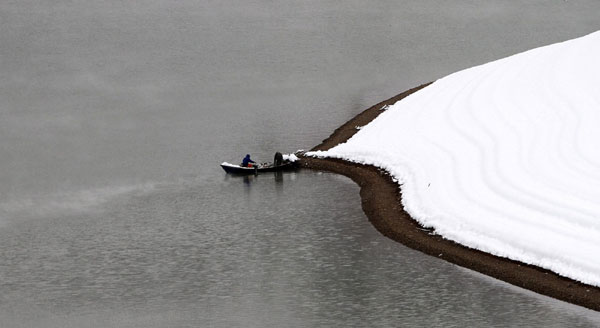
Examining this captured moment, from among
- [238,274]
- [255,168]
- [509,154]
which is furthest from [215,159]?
[238,274]

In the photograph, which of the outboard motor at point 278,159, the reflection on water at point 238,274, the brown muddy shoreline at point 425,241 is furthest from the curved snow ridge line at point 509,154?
the outboard motor at point 278,159

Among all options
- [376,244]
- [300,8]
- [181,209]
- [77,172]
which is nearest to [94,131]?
[77,172]

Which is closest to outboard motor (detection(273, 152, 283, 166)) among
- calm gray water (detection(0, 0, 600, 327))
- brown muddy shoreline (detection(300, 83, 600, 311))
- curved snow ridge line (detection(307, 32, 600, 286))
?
calm gray water (detection(0, 0, 600, 327))

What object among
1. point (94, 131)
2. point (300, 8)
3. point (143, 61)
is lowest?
point (94, 131)

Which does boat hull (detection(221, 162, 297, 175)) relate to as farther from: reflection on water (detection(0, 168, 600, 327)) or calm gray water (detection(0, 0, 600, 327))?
reflection on water (detection(0, 168, 600, 327))

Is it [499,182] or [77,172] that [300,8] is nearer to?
[77,172]

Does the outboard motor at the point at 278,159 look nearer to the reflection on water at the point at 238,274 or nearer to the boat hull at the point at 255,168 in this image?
the boat hull at the point at 255,168
